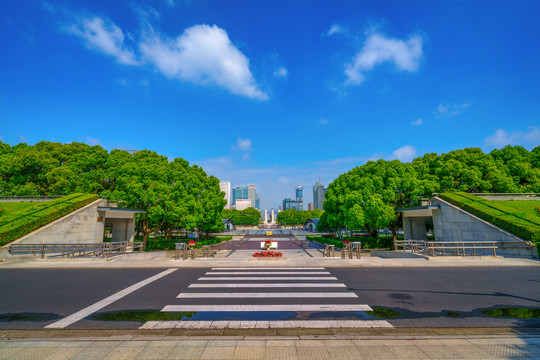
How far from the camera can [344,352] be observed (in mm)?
4840

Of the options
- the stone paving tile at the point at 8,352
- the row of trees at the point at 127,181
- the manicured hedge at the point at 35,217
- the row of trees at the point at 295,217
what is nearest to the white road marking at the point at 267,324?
the stone paving tile at the point at 8,352

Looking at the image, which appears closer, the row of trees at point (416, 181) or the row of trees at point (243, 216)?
the row of trees at point (416, 181)

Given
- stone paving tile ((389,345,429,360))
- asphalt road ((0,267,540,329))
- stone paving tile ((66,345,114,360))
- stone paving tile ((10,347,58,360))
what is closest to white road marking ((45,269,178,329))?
asphalt road ((0,267,540,329))

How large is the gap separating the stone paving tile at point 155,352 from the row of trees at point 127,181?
20.8m

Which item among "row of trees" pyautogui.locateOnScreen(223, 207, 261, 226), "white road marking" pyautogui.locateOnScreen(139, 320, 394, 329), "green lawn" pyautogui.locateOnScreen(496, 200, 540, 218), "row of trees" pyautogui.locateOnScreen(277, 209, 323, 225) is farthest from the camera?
"row of trees" pyautogui.locateOnScreen(277, 209, 323, 225)

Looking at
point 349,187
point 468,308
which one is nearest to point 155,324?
point 468,308

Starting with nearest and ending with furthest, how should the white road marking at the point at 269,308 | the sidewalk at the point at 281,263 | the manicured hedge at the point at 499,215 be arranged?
1. the white road marking at the point at 269,308
2. the sidewalk at the point at 281,263
3. the manicured hedge at the point at 499,215

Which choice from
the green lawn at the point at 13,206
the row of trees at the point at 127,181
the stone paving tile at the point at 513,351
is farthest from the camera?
the row of trees at the point at 127,181

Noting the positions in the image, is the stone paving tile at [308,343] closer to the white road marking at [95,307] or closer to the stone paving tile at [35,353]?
the stone paving tile at [35,353]

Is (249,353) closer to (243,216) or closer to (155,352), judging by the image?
(155,352)

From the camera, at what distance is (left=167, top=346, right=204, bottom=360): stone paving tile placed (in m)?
4.66

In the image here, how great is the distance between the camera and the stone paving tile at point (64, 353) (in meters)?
4.69

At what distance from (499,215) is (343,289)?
17826mm

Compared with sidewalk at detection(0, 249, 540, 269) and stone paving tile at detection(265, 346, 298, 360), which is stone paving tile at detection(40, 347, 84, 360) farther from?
sidewalk at detection(0, 249, 540, 269)
